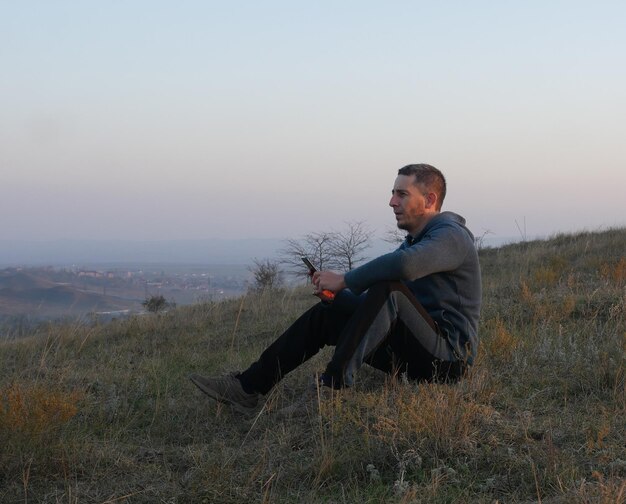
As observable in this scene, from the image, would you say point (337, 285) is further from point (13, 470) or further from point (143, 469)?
point (13, 470)

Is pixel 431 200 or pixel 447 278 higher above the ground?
pixel 431 200

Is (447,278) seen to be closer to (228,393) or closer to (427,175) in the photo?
(427,175)

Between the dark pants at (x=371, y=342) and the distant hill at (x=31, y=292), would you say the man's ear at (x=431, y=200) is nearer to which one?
the dark pants at (x=371, y=342)

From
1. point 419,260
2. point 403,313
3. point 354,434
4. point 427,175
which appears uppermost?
point 427,175

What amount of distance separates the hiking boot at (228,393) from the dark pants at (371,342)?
0.21 feet

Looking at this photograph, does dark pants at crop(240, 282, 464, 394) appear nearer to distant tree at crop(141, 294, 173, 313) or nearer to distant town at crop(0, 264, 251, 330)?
distant town at crop(0, 264, 251, 330)

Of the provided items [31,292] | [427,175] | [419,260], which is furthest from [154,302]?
[419,260]

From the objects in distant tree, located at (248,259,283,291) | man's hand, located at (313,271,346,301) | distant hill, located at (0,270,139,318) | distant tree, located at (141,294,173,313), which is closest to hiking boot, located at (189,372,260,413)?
man's hand, located at (313,271,346,301)

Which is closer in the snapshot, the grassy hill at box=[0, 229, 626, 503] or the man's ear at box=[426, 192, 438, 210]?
the grassy hill at box=[0, 229, 626, 503]

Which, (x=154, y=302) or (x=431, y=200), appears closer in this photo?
(x=431, y=200)

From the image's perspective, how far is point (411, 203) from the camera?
4461 millimetres

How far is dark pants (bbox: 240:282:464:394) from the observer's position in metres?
4.02

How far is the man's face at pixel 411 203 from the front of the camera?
4453mm

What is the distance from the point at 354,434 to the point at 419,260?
1.00 meters
